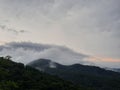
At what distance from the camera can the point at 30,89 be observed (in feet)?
593

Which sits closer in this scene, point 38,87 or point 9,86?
point 9,86

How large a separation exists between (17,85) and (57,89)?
2937 cm

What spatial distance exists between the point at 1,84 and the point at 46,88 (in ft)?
110

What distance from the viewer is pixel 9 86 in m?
178

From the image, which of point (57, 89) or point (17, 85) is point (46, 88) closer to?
point (57, 89)

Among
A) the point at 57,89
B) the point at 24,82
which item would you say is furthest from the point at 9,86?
the point at 57,89

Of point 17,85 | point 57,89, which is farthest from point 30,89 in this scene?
point 57,89

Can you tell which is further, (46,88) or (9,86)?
(46,88)

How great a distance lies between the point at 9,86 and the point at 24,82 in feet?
69.6

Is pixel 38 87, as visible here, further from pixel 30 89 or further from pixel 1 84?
pixel 1 84

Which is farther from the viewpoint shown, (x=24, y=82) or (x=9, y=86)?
(x=24, y=82)

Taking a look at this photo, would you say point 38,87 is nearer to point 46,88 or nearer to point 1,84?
point 46,88

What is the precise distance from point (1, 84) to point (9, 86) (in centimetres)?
524

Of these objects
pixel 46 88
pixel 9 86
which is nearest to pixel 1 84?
pixel 9 86
